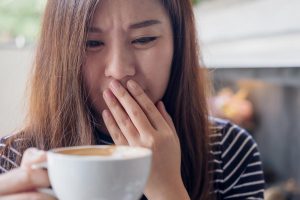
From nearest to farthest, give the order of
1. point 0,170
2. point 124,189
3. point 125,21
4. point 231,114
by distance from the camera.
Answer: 1. point 124,189
2. point 125,21
3. point 0,170
4. point 231,114

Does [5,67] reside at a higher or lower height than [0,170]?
higher

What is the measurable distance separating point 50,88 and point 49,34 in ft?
0.34

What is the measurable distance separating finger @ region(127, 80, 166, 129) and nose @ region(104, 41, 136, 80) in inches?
0.9

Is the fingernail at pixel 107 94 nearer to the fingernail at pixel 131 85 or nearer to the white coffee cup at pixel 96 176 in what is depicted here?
the fingernail at pixel 131 85

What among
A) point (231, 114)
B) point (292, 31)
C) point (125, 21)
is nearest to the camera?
A: point (125, 21)

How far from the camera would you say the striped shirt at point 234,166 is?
99 cm

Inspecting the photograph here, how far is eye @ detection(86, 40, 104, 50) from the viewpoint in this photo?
A: 77cm

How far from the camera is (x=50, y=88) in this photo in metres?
0.83

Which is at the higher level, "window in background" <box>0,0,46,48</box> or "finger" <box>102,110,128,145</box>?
"window in background" <box>0,0,46,48</box>

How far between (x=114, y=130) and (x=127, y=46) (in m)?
0.16

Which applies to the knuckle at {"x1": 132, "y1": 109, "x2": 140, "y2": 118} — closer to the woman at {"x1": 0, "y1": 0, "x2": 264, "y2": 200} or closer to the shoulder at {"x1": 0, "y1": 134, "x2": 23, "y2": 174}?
the woman at {"x1": 0, "y1": 0, "x2": 264, "y2": 200}

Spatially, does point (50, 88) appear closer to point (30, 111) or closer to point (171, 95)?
point (30, 111)

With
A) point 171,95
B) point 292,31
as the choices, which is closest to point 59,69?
point 171,95

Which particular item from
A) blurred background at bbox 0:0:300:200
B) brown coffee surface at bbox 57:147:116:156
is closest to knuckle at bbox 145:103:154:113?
brown coffee surface at bbox 57:147:116:156
